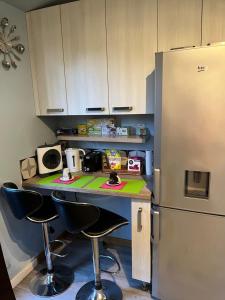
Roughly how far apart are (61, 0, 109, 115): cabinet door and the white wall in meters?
0.38

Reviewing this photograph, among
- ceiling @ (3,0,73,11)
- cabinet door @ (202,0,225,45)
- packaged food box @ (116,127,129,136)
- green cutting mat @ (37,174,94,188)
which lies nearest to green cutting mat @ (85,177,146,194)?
green cutting mat @ (37,174,94,188)

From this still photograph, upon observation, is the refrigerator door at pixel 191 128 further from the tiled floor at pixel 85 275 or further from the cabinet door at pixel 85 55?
the tiled floor at pixel 85 275

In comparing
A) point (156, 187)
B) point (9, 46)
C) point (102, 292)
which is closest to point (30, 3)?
point (9, 46)

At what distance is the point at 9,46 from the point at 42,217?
139 centimetres

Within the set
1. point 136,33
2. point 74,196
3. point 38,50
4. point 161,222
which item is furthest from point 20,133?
point 161,222

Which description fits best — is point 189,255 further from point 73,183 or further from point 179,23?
point 179,23

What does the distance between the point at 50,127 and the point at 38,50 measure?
28.8 inches

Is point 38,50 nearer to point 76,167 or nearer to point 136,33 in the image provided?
point 136,33

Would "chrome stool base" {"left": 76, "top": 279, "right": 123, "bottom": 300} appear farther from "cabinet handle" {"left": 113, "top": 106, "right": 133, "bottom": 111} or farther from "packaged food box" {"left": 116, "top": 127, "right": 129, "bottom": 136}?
"cabinet handle" {"left": 113, "top": 106, "right": 133, "bottom": 111}

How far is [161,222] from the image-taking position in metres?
1.54

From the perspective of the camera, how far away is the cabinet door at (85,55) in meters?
1.76

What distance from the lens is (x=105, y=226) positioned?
1.58m

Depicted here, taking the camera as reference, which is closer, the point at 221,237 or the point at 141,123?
the point at 221,237

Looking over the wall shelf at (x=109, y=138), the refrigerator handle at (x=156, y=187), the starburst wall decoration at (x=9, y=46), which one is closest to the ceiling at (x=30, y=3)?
the starburst wall decoration at (x=9, y=46)
